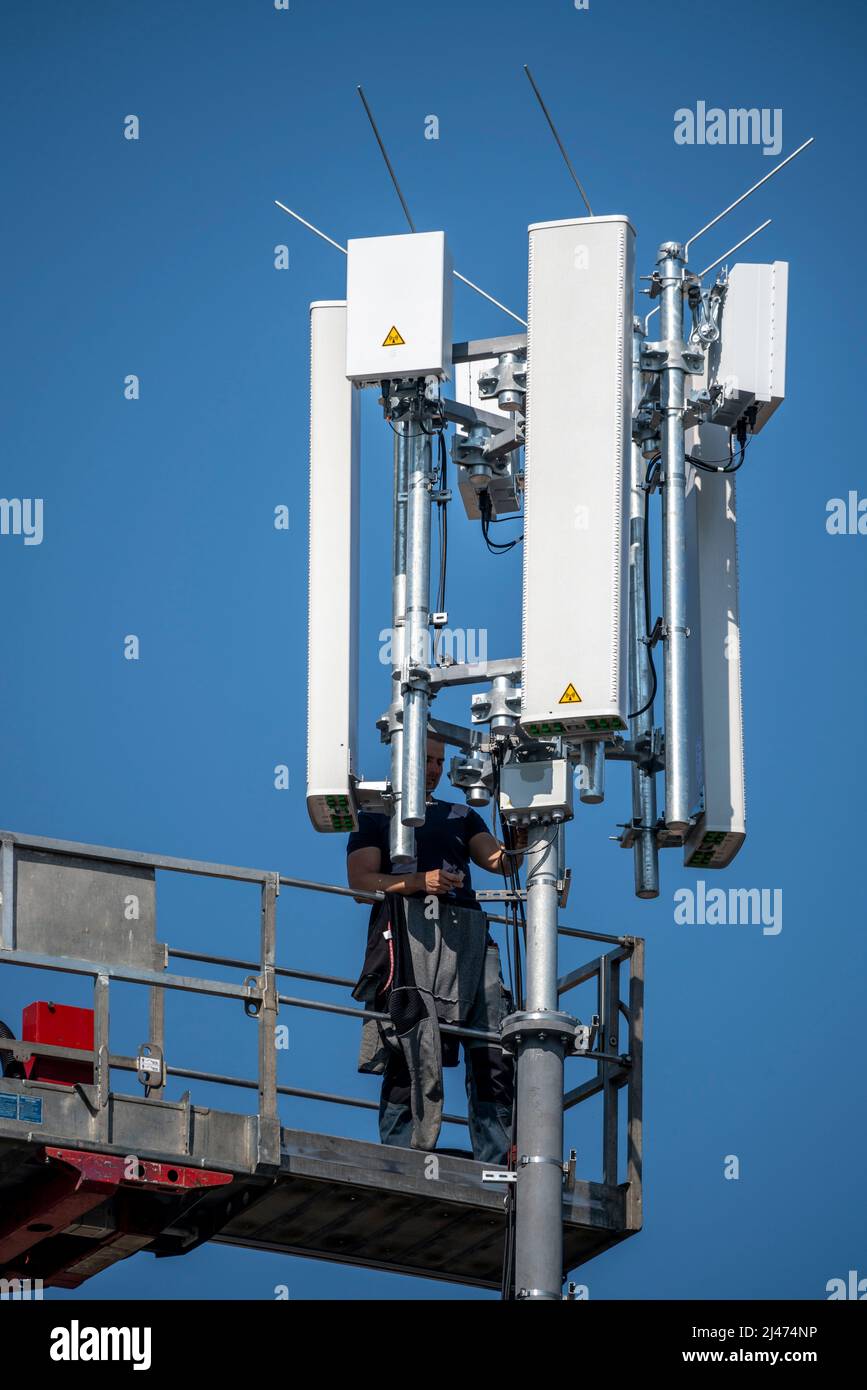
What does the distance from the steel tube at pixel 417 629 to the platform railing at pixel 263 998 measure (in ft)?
3.76

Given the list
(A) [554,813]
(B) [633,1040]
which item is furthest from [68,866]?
(B) [633,1040]

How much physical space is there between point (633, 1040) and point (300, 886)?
3118 mm

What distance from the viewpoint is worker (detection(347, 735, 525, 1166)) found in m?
25.2

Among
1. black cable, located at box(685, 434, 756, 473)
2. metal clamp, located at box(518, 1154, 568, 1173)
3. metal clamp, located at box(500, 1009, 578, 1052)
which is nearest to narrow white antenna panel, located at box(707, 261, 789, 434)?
black cable, located at box(685, 434, 756, 473)

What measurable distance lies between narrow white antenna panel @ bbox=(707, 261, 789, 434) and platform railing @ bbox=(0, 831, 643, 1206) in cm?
394

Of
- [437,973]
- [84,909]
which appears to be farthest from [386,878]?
[84,909]

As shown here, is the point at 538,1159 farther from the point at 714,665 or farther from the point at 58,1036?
the point at 714,665

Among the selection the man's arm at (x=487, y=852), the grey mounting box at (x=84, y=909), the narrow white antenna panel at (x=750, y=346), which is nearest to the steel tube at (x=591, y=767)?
the man's arm at (x=487, y=852)

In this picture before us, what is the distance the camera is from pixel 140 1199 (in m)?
24.3

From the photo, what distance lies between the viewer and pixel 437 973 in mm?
25312

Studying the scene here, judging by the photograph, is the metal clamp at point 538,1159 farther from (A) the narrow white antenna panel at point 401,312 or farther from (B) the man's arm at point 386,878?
(A) the narrow white antenna panel at point 401,312
